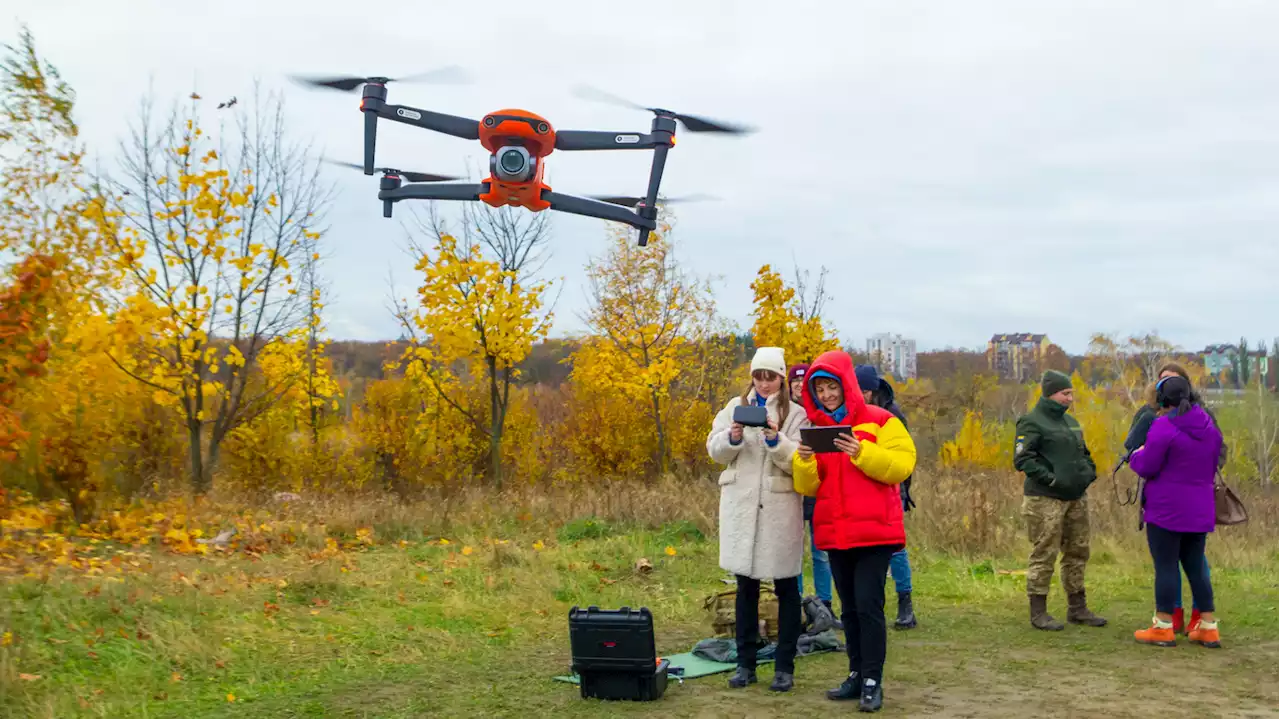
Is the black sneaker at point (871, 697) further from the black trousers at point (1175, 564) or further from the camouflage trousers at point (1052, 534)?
the black trousers at point (1175, 564)

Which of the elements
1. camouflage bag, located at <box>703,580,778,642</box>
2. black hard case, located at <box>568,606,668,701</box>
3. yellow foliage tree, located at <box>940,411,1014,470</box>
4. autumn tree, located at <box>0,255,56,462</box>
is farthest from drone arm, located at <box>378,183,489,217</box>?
yellow foliage tree, located at <box>940,411,1014,470</box>

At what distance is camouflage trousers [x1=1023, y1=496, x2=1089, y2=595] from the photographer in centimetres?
689

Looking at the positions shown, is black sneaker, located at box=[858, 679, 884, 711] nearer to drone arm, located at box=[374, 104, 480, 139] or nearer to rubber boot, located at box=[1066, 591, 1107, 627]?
rubber boot, located at box=[1066, 591, 1107, 627]

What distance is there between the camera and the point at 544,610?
8.28m

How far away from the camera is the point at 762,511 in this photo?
5371mm

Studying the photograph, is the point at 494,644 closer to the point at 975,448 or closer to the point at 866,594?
the point at 866,594

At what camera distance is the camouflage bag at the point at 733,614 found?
6.62m

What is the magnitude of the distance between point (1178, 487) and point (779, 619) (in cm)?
280

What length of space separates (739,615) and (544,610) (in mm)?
3056

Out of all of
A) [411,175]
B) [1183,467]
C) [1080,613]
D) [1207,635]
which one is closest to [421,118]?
[411,175]

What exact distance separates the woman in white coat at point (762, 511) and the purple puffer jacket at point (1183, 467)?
2.44m

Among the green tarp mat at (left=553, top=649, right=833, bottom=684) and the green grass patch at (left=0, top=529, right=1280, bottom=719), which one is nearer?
the green grass patch at (left=0, top=529, right=1280, bottom=719)

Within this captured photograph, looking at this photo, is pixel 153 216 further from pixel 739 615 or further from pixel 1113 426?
pixel 1113 426

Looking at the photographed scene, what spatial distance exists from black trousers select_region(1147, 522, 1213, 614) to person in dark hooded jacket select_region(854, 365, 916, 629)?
154 cm
